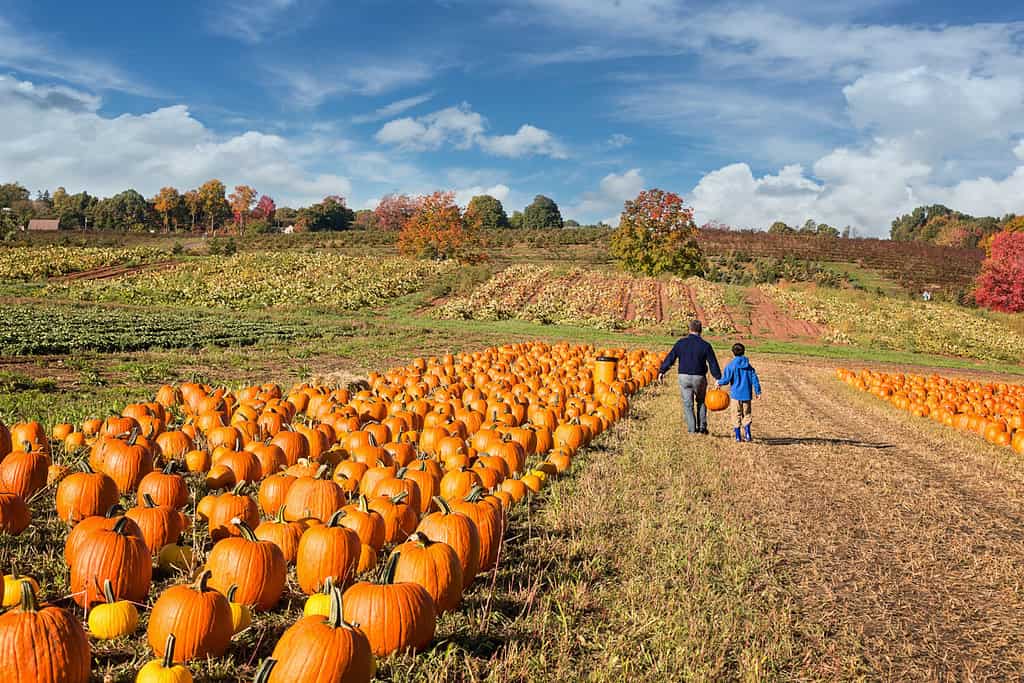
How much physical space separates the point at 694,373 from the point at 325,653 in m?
8.43

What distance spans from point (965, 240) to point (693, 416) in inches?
4102

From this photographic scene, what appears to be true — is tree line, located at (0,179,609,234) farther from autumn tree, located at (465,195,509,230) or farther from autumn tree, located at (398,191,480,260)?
autumn tree, located at (398,191,480,260)

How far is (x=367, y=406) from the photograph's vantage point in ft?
31.1

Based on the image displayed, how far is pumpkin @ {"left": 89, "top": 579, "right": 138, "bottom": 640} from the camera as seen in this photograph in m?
3.37

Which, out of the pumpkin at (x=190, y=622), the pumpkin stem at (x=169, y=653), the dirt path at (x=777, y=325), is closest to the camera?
the pumpkin stem at (x=169, y=653)

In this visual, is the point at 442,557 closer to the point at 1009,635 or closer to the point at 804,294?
the point at 1009,635

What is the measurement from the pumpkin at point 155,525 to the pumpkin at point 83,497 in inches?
26.5

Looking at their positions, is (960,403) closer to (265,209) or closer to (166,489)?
(166,489)

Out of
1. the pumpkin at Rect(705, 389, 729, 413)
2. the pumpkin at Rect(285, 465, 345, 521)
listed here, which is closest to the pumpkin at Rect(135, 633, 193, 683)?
the pumpkin at Rect(285, 465, 345, 521)

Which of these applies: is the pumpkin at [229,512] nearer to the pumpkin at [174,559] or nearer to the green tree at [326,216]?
the pumpkin at [174,559]

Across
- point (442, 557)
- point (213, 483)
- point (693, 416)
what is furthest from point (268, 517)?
point (693, 416)

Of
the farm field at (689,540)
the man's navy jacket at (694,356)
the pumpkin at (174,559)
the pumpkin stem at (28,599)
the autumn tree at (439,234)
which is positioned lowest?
the farm field at (689,540)

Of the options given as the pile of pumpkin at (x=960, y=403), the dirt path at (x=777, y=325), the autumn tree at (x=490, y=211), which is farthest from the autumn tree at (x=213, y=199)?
the pile of pumpkin at (x=960, y=403)

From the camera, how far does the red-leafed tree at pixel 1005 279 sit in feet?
156
